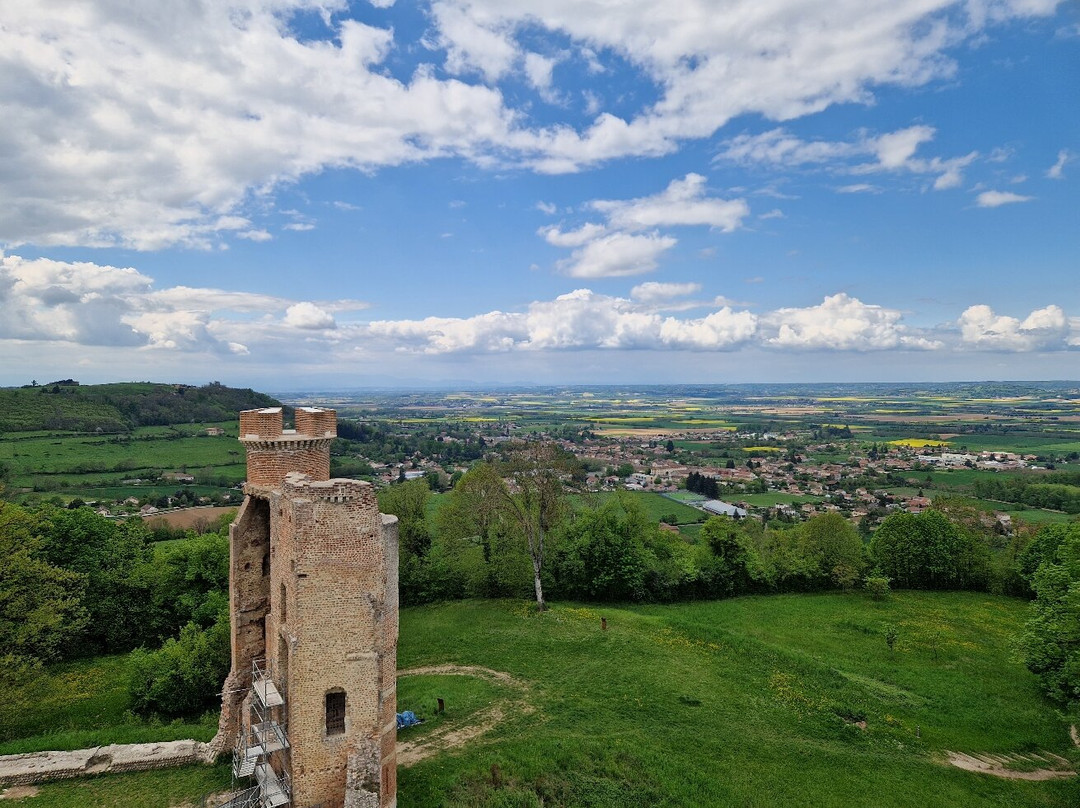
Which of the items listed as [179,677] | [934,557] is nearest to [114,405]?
[179,677]

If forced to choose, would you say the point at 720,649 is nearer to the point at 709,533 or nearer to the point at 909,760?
the point at 909,760

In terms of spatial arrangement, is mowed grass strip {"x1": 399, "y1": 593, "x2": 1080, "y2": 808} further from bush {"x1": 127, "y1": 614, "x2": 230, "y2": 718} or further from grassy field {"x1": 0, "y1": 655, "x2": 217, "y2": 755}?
grassy field {"x1": 0, "y1": 655, "x2": 217, "y2": 755}

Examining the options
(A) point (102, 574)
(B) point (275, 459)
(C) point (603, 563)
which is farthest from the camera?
(C) point (603, 563)

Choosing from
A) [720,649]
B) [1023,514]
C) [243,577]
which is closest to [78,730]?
[243,577]

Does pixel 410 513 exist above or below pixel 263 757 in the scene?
above

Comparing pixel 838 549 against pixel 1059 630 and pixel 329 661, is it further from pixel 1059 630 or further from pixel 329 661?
pixel 329 661

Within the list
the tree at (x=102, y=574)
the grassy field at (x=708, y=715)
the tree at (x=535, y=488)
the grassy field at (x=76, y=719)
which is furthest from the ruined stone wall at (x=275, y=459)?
the tree at (x=102, y=574)

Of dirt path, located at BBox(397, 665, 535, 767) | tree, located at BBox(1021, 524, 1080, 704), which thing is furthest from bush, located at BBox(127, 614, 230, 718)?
tree, located at BBox(1021, 524, 1080, 704)
